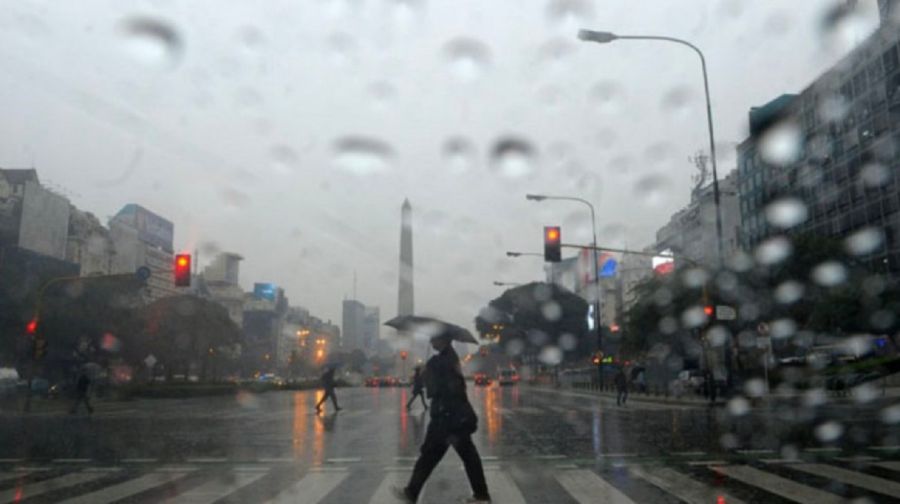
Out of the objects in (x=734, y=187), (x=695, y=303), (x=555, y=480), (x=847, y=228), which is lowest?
(x=555, y=480)

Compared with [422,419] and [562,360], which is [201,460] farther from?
[562,360]

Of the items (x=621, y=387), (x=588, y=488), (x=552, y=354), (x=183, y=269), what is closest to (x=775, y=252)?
(x=621, y=387)

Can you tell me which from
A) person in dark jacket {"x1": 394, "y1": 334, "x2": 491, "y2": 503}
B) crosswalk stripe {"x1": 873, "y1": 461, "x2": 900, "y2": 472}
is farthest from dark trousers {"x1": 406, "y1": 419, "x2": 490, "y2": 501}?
crosswalk stripe {"x1": 873, "y1": 461, "x2": 900, "y2": 472}

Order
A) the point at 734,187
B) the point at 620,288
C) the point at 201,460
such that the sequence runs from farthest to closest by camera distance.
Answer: the point at 620,288
the point at 734,187
the point at 201,460

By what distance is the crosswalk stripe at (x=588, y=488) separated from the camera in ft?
27.0

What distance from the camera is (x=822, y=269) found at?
46531 mm

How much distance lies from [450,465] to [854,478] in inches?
200

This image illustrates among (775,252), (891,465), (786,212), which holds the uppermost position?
(786,212)

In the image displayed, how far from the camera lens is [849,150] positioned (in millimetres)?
60062

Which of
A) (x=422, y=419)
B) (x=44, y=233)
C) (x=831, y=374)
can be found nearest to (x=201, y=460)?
(x=422, y=419)

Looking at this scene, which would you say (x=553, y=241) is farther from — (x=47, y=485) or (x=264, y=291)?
(x=264, y=291)

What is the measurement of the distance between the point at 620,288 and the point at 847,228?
69230 mm

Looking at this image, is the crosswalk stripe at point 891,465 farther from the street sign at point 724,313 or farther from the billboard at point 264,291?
the billboard at point 264,291

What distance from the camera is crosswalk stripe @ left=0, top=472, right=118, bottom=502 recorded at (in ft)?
28.7
